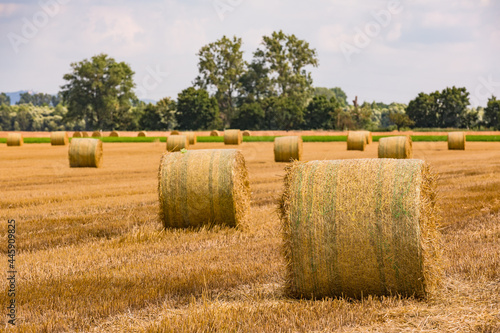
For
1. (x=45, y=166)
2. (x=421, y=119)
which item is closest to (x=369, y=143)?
(x=45, y=166)

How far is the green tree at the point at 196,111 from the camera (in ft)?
315

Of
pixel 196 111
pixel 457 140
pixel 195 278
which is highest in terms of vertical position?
pixel 196 111

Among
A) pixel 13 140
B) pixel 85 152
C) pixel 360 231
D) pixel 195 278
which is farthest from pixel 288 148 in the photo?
pixel 13 140

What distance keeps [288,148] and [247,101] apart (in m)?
82.8

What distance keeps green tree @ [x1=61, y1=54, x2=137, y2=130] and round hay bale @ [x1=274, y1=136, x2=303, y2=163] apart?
Result: 264 feet

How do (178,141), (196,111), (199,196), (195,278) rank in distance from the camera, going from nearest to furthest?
(195,278), (199,196), (178,141), (196,111)

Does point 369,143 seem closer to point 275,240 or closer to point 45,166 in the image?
point 45,166

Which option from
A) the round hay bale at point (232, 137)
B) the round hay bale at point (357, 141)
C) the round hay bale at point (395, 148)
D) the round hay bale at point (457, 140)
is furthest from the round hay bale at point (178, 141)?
the round hay bale at point (457, 140)

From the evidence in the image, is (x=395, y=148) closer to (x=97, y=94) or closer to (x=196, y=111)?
(x=196, y=111)

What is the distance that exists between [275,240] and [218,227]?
143 centimetres

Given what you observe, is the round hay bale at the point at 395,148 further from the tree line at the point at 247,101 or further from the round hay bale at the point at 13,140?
the tree line at the point at 247,101

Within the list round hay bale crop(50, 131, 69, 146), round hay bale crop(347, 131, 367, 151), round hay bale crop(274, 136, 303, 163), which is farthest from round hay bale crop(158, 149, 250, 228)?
round hay bale crop(50, 131, 69, 146)

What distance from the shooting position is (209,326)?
5.31 metres

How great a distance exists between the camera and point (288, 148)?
2827cm
